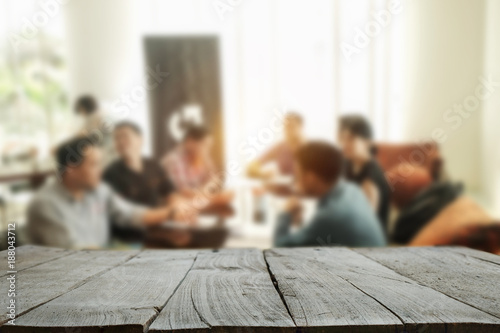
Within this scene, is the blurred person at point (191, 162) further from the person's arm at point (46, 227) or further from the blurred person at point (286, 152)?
the person's arm at point (46, 227)

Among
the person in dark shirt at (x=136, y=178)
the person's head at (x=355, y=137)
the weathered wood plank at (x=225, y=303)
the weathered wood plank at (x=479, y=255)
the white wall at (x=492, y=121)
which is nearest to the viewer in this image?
the weathered wood plank at (x=225, y=303)

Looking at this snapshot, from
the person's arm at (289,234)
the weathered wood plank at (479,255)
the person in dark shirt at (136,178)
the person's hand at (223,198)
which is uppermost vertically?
the weathered wood plank at (479,255)

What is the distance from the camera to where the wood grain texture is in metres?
0.42

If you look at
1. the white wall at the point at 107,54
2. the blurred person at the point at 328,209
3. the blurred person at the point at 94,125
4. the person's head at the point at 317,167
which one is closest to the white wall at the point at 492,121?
the blurred person at the point at 328,209

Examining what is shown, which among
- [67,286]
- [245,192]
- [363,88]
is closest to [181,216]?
[245,192]

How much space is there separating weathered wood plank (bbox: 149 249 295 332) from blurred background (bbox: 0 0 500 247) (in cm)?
209

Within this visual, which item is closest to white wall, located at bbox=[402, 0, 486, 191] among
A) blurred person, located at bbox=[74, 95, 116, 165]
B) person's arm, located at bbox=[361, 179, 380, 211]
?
person's arm, located at bbox=[361, 179, 380, 211]

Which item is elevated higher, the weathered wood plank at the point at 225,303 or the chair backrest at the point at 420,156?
the weathered wood plank at the point at 225,303

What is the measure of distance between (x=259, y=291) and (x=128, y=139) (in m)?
2.43

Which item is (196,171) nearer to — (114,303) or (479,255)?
(479,255)

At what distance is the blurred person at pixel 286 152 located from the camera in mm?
2711

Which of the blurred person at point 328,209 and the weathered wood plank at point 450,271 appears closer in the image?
the weathered wood plank at point 450,271

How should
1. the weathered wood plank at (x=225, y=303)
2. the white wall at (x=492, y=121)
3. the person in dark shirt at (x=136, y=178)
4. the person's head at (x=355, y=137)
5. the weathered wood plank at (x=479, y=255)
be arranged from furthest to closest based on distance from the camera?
the person in dark shirt at (x=136, y=178) < the person's head at (x=355, y=137) < the white wall at (x=492, y=121) < the weathered wood plank at (x=479, y=255) < the weathered wood plank at (x=225, y=303)

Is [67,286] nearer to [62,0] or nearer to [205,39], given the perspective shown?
[205,39]
